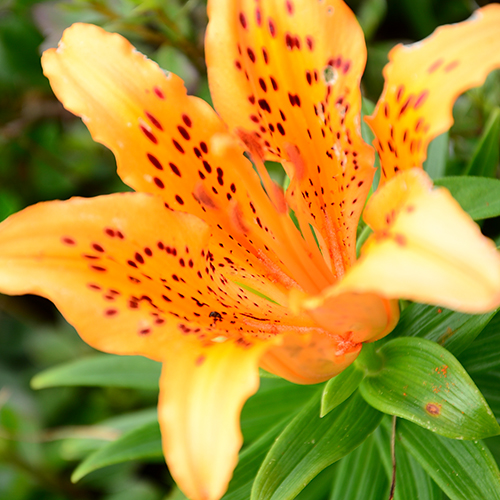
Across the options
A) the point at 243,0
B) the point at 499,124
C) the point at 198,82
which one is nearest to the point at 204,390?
the point at 243,0

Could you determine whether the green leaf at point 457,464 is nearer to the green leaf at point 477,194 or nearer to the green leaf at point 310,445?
the green leaf at point 310,445

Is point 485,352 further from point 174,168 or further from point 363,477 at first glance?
point 174,168

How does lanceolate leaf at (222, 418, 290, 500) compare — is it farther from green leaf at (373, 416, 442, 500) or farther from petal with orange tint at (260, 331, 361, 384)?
petal with orange tint at (260, 331, 361, 384)

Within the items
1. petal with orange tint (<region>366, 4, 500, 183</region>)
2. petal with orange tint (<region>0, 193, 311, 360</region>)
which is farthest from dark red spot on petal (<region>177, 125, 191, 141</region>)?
petal with orange tint (<region>366, 4, 500, 183</region>)

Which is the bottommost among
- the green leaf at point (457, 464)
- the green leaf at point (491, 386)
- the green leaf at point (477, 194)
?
the green leaf at point (491, 386)

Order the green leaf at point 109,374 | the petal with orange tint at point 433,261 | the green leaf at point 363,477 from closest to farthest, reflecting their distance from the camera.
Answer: the petal with orange tint at point 433,261 → the green leaf at point 363,477 → the green leaf at point 109,374

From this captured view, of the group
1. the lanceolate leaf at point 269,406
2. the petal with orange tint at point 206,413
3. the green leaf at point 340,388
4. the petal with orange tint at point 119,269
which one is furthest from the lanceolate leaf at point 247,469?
the petal with orange tint at point 206,413

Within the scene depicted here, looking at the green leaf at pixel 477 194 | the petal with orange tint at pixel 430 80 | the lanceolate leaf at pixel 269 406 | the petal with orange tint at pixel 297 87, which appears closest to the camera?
the petal with orange tint at pixel 430 80
